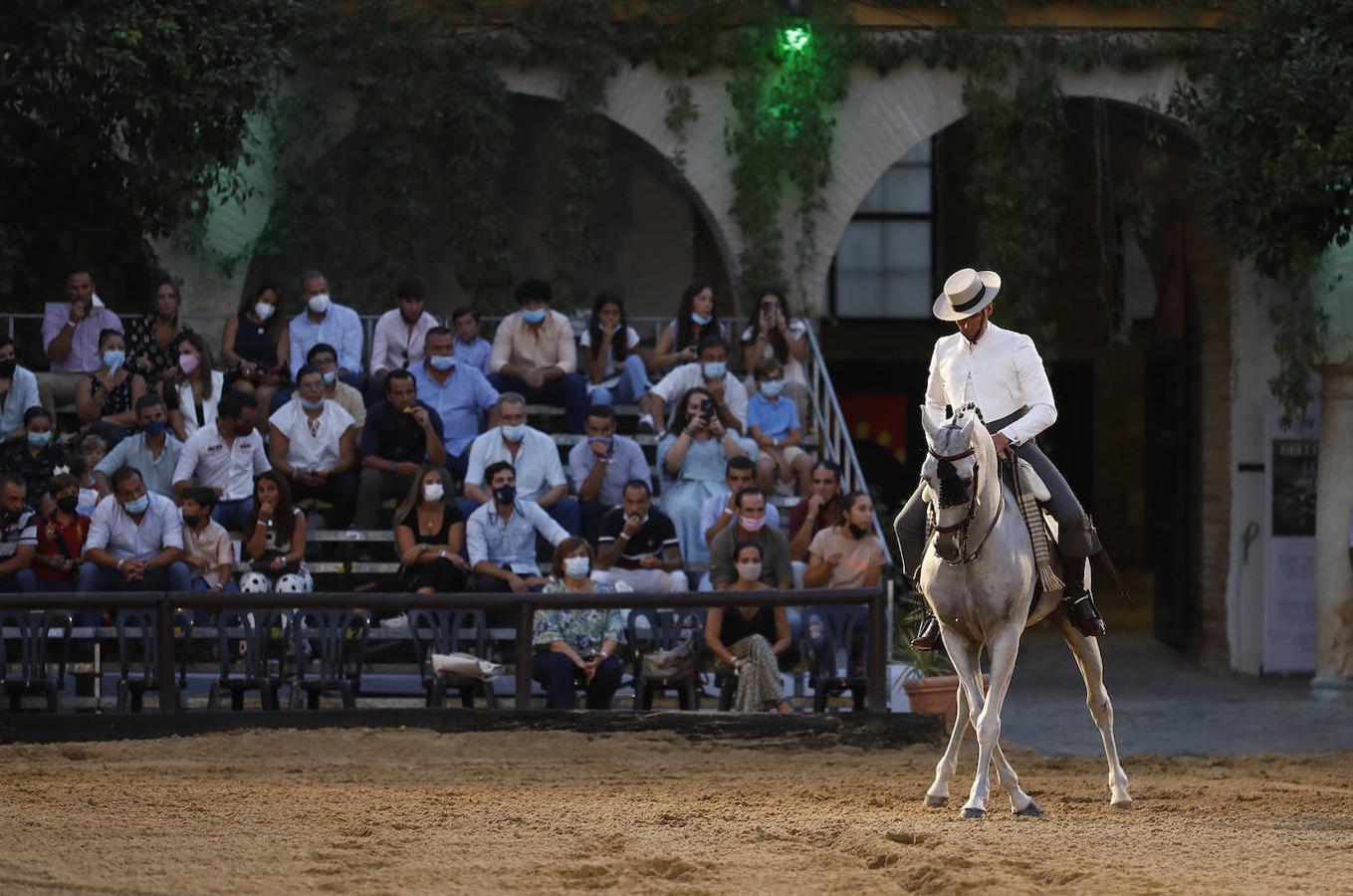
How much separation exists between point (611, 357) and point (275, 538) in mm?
3997

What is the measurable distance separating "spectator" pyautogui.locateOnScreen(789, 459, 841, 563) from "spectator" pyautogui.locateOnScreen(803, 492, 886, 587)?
1.31 ft

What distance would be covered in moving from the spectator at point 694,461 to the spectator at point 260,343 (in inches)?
133

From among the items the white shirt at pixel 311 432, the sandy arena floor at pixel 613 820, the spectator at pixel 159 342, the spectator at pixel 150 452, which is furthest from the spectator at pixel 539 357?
the sandy arena floor at pixel 613 820

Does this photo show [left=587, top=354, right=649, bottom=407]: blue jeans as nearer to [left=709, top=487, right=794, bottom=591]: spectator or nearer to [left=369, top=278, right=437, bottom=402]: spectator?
[left=369, top=278, right=437, bottom=402]: spectator

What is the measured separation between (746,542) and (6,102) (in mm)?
7670

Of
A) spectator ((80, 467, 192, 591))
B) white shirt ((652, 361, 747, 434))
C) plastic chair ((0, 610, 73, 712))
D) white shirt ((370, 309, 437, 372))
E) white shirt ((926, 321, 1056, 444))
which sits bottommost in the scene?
plastic chair ((0, 610, 73, 712))

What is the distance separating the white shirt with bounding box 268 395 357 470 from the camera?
16344 millimetres

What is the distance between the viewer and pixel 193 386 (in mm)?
16891

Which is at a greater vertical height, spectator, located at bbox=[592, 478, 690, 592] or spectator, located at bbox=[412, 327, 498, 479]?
spectator, located at bbox=[412, 327, 498, 479]

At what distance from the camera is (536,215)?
20.9 meters

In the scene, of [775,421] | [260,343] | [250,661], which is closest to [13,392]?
[260,343]

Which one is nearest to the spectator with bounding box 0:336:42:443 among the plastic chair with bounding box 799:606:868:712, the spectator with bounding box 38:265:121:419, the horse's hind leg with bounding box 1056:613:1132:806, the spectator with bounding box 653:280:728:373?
the spectator with bounding box 38:265:121:419

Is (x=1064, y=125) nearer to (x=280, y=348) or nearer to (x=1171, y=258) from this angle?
(x=1171, y=258)

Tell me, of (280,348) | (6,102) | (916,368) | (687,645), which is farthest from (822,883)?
(916,368)
